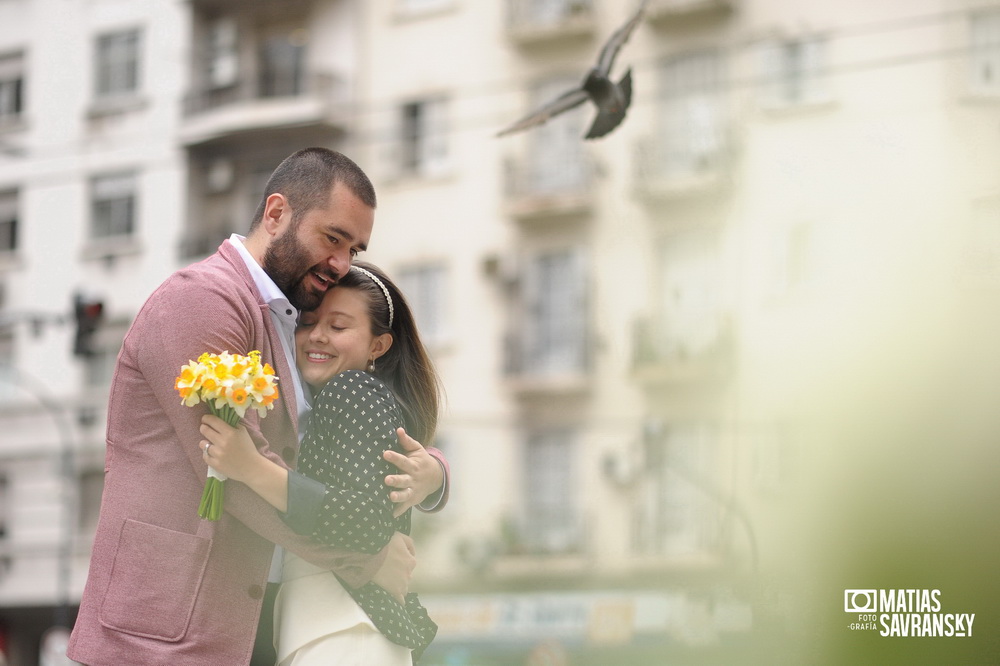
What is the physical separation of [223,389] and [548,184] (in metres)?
21.9

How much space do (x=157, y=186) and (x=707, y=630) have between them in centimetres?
1217

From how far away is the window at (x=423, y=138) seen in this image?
25.7 m

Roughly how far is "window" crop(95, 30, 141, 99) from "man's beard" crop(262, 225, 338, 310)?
1025 inches

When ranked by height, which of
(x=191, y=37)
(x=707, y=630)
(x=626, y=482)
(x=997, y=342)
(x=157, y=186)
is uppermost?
(x=191, y=37)

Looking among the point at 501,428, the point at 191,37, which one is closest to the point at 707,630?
the point at 501,428

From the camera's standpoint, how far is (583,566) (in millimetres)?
24109

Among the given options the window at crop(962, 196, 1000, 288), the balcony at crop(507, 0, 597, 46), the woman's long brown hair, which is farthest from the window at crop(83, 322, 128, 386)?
the woman's long brown hair

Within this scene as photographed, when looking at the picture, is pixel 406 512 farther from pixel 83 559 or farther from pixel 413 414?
pixel 83 559

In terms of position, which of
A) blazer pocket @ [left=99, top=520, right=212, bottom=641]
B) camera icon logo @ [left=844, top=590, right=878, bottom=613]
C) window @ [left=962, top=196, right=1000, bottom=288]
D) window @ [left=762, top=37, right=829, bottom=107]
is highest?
window @ [left=762, top=37, right=829, bottom=107]

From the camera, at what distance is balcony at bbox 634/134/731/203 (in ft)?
77.4

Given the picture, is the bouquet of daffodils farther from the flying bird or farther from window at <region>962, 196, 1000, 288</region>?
window at <region>962, 196, 1000, 288</region>

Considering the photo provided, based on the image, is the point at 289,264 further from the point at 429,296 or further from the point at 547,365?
the point at 429,296

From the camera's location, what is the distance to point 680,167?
23.9 meters

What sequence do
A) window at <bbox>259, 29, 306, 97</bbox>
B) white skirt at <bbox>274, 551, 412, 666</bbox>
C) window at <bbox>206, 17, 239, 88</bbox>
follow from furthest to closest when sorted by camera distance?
window at <bbox>206, 17, 239, 88</bbox>, window at <bbox>259, 29, 306, 97</bbox>, white skirt at <bbox>274, 551, 412, 666</bbox>
